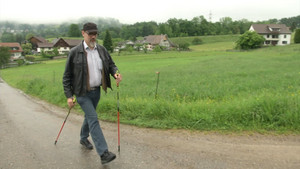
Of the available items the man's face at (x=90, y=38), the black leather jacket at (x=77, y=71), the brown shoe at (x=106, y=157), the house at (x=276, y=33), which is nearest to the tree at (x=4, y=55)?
the black leather jacket at (x=77, y=71)

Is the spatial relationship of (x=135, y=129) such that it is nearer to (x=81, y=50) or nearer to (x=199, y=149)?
(x=199, y=149)

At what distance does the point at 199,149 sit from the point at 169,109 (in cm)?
207

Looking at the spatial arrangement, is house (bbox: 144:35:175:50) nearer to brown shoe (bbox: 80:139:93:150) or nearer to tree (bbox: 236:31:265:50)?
tree (bbox: 236:31:265:50)

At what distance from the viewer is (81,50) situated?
159 inches

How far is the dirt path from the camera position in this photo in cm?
377

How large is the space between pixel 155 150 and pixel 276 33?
92.1 metres

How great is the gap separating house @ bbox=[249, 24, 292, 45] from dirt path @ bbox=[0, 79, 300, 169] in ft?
292

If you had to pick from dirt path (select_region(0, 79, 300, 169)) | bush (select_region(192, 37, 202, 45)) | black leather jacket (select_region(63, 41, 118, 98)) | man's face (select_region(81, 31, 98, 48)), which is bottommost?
dirt path (select_region(0, 79, 300, 169))

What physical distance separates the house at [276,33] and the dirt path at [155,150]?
88991mm

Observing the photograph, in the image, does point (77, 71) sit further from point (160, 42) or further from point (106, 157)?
point (160, 42)

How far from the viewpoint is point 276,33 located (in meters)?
80.2

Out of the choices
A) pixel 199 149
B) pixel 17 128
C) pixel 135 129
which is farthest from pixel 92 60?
pixel 17 128

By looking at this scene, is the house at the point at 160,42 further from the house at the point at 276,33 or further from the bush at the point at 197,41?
the house at the point at 276,33

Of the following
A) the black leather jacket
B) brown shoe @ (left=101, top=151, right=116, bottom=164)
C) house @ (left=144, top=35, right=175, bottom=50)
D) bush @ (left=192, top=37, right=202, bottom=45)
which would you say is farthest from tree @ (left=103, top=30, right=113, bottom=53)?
brown shoe @ (left=101, top=151, right=116, bottom=164)
